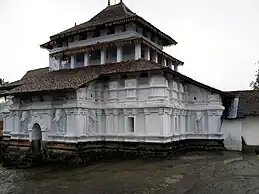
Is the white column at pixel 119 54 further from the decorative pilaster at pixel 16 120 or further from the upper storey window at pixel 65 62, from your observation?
the decorative pilaster at pixel 16 120

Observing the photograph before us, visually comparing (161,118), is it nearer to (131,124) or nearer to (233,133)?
(131,124)

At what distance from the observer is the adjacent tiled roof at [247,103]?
18891 millimetres

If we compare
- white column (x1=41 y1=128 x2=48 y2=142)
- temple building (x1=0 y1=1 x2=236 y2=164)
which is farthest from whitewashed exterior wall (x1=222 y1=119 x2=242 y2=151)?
white column (x1=41 y1=128 x2=48 y2=142)

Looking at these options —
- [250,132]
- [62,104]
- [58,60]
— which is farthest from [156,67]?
[58,60]

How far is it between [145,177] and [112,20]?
1213 centimetres

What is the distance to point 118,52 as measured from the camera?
1980 cm

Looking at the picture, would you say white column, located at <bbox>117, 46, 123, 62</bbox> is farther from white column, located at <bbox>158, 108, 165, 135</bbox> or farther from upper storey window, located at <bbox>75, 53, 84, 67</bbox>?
white column, located at <bbox>158, 108, 165, 135</bbox>

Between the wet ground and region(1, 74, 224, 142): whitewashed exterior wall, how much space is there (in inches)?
85.5

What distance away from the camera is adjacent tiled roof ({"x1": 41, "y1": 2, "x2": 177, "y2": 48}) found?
19.5 metres

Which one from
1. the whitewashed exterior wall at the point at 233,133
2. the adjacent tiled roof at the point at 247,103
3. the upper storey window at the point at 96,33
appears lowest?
the whitewashed exterior wall at the point at 233,133

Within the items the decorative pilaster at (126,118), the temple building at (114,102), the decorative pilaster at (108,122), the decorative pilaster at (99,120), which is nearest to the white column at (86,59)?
the temple building at (114,102)

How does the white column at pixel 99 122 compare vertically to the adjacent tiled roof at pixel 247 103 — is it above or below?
below

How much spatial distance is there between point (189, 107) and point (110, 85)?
19.1ft

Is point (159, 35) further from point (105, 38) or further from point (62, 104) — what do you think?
point (62, 104)
